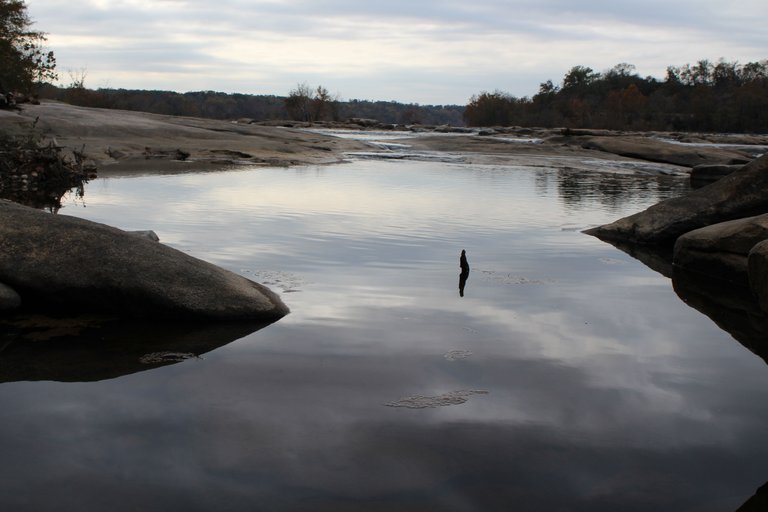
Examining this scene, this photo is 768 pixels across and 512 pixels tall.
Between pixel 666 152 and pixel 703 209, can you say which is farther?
pixel 666 152

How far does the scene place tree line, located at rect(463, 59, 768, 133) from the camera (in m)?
76.8

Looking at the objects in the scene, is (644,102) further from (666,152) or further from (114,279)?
(114,279)

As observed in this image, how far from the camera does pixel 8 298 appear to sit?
222 inches

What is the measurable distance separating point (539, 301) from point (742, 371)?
1.93m

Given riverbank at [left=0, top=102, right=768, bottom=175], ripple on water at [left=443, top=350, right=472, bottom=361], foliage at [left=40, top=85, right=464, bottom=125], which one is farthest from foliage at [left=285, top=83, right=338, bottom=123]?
ripple on water at [left=443, top=350, right=472, bottom=361]

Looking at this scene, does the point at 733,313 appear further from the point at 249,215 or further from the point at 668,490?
the point at 249,215

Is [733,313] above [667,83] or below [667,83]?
below

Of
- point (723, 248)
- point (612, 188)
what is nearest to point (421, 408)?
point (723, 248)

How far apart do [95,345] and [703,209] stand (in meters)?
7.26

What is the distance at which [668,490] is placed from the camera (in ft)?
10.9

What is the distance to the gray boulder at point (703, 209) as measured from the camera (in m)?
9.49

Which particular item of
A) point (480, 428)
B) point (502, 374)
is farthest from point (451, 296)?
point (480, 428)

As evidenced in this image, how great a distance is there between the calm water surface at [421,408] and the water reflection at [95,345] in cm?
17

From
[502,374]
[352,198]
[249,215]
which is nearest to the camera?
[502,374]
